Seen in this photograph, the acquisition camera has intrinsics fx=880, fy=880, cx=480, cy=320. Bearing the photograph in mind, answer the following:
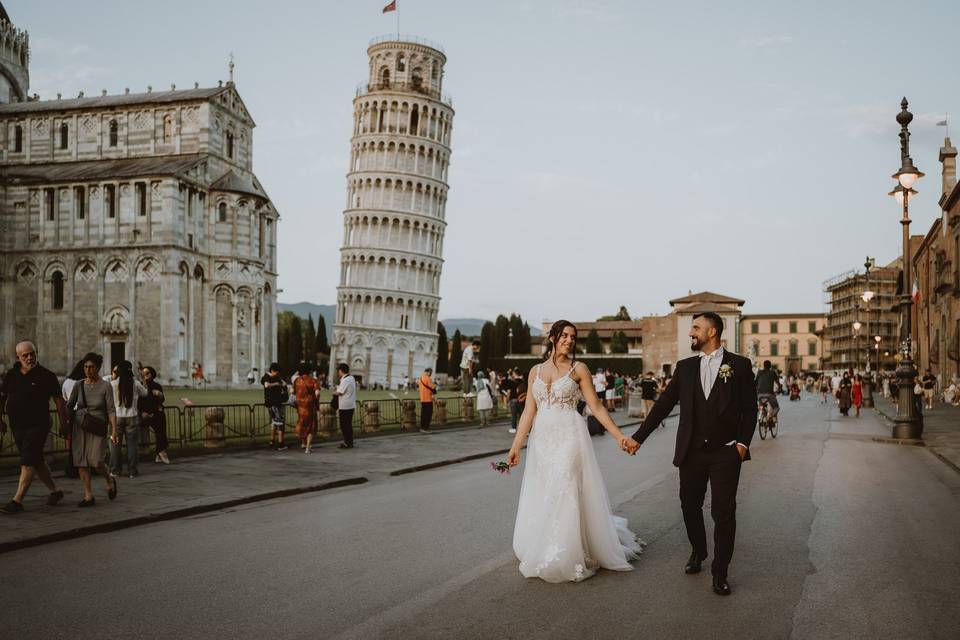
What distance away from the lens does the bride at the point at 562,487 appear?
6.46 metres

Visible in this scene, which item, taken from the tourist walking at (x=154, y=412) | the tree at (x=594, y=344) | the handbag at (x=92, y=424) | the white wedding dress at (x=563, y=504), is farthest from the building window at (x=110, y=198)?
the tree at (x=594, y=344)

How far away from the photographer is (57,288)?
59.9m

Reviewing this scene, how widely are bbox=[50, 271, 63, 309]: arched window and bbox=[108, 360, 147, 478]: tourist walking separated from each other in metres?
51.6

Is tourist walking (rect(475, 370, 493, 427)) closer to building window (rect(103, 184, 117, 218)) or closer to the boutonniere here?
the boutonniere

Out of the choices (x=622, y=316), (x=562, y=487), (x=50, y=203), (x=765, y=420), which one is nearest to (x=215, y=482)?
(x=562, y=487)

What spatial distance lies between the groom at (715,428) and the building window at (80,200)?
60.1 m

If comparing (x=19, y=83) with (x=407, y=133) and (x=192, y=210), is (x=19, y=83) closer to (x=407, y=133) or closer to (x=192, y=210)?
(x=192, y=210)

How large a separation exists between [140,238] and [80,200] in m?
5.98

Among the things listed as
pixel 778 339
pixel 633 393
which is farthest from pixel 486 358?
pixel 633 393

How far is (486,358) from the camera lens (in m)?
114

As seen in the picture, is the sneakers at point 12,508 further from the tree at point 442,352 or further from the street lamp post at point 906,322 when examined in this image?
the tree at point 442,352

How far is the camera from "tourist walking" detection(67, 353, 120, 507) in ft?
33.4

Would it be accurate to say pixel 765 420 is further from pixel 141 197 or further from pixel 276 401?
pixel 141 197

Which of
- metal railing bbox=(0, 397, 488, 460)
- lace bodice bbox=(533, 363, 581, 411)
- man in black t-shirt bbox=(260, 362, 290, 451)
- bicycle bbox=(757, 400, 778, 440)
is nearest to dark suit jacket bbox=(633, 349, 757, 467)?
lace bodice bbox=(533, 363, 581, 411)
